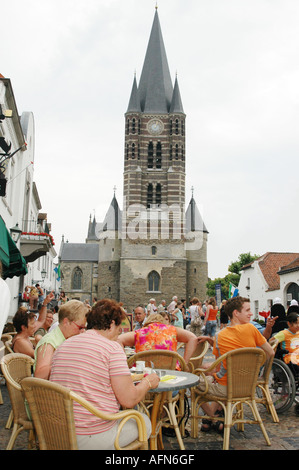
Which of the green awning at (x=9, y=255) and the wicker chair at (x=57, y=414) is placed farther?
the green awning at (x=9, y=255)

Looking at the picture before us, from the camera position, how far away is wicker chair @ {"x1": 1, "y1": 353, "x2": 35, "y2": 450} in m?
3.40

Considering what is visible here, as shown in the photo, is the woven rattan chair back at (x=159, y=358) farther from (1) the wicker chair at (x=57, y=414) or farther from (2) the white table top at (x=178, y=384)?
(1) the wicker chair at (x=57, y=414)

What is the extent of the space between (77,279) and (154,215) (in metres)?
20.4

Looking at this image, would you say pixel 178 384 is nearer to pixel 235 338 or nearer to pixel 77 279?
pixel 235 338

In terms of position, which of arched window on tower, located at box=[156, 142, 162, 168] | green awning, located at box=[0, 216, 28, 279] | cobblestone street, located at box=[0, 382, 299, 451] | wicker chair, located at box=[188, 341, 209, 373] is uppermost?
arched window on tower, located at box=[156, 142, 162, 168]

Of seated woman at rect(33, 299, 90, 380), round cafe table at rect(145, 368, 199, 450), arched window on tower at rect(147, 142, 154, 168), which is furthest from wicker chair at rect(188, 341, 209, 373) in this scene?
arched window on tower at rect(147, 142, 154, 168)

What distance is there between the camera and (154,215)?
152 ft

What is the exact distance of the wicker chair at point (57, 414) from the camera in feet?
8.41

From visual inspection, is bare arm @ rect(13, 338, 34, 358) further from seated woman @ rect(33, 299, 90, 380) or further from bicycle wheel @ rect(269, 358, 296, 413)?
bicycle wheel @ rect(269, 358, 296, 413)

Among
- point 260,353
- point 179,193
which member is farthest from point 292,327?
point 179,193

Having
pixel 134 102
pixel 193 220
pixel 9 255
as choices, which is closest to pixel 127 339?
pixel 9 255

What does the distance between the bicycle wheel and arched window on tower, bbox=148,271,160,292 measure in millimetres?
39135

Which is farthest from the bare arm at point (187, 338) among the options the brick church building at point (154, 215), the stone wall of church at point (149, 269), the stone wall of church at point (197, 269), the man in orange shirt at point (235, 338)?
the stone wall of church at point (197, 269)

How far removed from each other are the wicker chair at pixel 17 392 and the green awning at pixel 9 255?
4549 mm
